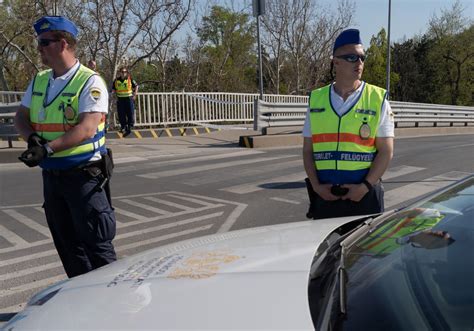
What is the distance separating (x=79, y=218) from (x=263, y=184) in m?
4.85

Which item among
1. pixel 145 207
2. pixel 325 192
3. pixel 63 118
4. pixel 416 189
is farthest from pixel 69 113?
pixel 416 189

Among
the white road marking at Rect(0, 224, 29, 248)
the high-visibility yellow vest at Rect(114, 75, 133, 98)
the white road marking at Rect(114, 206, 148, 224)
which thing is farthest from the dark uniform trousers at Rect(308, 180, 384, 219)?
the high-visibility yellow vest at Rect(114, 75, 133, 98)

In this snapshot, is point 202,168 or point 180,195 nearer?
point 180,195

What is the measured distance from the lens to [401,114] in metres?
19.0

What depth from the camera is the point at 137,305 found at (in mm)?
1540

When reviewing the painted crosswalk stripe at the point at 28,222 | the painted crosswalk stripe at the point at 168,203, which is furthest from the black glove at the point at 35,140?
the painted crosswalk stripe at the point at 168,203

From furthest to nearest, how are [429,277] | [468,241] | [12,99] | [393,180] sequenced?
[12,99]
[393,180]
[468,241]
[429,277]

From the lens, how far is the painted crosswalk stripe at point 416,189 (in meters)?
6.50

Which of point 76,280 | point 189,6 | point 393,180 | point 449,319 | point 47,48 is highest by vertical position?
point 189,6

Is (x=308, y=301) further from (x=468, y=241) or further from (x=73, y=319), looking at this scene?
(x=73, y=319)

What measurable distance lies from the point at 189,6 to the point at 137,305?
15.2 meters

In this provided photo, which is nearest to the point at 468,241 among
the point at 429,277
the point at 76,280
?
the point at 429,277

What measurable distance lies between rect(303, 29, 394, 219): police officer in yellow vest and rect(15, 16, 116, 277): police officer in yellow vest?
146cm

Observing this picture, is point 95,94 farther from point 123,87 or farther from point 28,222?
point 123,87
